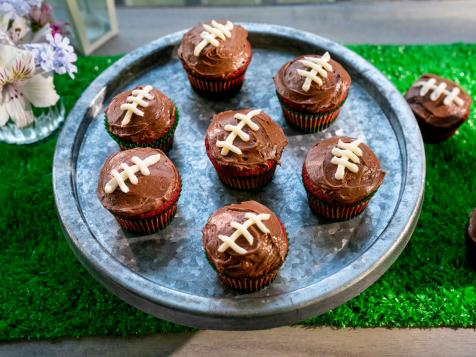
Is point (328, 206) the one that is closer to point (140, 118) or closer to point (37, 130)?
point (140, 118)

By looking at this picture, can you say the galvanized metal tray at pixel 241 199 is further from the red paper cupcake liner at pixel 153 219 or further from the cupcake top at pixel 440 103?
the cupcake top at pixel 440 103

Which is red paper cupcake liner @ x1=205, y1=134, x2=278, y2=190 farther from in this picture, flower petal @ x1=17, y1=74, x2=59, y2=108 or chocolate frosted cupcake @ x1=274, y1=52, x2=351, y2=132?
flower petal @ x1=17, y1=74, x2=59, y2=108

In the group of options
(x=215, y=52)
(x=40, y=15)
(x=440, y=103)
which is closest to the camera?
(x=215, y=52)

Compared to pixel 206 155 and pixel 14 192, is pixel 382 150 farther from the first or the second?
pixel 14 192

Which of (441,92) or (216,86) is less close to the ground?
(216,86)


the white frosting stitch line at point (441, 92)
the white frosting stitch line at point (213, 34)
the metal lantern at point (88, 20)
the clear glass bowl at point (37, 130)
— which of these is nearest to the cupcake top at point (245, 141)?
the white frosting stitch line at point (213, 34)

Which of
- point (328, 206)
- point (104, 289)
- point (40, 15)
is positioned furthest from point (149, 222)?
point (40, 15)

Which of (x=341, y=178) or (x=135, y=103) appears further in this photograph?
(x=135, y=103)
